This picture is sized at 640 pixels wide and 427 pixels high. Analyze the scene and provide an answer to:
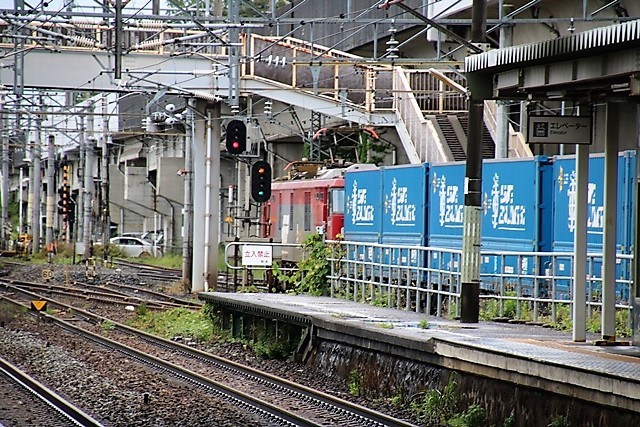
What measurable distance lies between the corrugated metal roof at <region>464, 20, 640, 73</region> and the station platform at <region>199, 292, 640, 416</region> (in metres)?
2.98

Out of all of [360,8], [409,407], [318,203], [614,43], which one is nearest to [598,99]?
[614,43]

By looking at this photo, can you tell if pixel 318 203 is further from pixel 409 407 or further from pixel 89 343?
pixel 409 407

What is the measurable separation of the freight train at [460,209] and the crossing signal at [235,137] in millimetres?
3114

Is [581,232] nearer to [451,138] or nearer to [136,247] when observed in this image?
[451,138]

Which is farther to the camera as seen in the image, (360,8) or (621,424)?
(360,8)

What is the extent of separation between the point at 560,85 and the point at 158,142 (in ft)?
176

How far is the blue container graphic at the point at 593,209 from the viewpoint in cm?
1900

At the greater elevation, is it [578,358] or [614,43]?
[614,43]

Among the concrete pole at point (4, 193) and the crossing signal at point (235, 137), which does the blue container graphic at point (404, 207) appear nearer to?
the crossing signal at point (235, 137)

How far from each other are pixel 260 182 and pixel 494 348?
16.9 metres

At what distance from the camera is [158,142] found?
65.7 m

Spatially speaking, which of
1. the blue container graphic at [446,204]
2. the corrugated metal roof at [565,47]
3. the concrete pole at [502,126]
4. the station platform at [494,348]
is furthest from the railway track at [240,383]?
the concrete pole at [502,126]

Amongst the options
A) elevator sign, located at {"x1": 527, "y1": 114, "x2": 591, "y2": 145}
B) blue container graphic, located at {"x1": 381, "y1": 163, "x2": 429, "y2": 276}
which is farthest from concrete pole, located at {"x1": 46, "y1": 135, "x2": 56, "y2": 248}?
elevator sign, located at {"x1": 527, "y1": 114, "x2": 591, "y2": 145}

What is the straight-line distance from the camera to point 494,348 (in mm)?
13453
